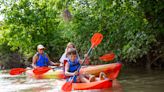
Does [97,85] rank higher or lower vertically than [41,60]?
lower

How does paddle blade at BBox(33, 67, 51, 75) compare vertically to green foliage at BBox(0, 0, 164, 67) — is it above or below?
below

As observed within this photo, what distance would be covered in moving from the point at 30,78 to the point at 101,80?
19.3ft

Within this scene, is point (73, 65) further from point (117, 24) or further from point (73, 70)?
point (117, 24)

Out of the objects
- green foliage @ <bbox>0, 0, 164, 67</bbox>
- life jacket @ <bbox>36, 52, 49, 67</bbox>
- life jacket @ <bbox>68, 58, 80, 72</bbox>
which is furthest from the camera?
life jacket @ <bbox>36, 52, 49, 67</bbox>

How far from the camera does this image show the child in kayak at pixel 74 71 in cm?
857

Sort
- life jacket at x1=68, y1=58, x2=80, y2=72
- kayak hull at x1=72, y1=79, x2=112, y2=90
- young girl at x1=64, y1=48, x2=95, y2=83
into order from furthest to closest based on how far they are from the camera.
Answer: life jacket at x1=68, y1=58, x2=80, y2=72, young girl at x1=64, y1=48, x2=95, y2=83, kayak hull at x1=72, y1=79, x2=112, y2=90

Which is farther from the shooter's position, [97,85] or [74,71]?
[74,71]

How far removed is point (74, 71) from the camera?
359 inches

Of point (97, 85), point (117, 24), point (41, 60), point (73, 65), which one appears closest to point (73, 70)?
point (73, 65)

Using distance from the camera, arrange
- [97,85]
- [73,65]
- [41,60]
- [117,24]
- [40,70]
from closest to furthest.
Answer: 1. [97,85]
2. [73,65]
3. [40,70]
4. [41,60]
5. [117,24]

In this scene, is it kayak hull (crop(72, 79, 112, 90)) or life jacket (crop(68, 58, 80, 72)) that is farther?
life jacket (crop(68, 58, 80, 72))

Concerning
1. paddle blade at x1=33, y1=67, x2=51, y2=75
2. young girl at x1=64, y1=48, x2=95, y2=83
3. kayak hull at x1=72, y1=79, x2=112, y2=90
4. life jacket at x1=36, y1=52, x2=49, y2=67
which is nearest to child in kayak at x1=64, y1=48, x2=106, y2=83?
young girl at x1=64, y1=48, x2=95, y2=83

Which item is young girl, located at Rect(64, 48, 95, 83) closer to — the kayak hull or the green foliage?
the kayak hull

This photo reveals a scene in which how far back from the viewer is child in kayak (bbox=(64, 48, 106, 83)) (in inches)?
337
